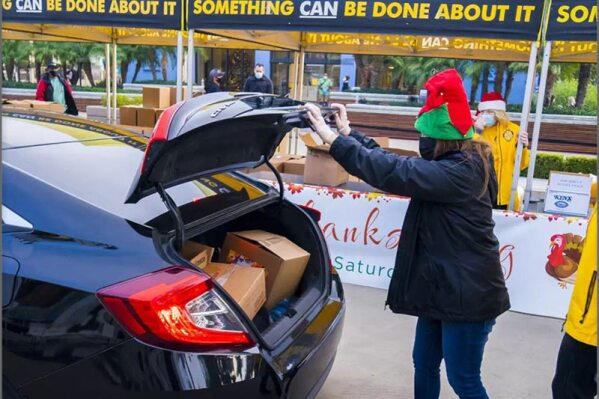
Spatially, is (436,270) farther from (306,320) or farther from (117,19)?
(117,19)

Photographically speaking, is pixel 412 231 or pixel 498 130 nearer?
pixel 412 231

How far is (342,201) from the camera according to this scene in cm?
512

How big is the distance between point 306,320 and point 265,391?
55cm

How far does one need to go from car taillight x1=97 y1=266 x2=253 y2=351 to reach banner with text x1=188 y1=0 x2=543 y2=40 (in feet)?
14.0

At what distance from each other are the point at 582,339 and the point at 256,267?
1.39 m

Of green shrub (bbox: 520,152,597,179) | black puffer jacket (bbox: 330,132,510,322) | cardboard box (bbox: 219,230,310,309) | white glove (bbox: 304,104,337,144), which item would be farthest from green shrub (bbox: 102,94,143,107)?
black puffer jacket (bbox: 330,132,510,322)

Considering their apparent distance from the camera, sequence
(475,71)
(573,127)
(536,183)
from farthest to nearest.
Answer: (475,71) < (573,127) < (536,183)

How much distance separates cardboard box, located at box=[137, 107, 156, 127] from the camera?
8602 millimetres

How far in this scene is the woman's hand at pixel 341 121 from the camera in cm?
247

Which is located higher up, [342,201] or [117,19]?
[117,19]

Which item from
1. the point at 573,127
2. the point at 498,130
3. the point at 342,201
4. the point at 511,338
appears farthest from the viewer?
the point at 573,127

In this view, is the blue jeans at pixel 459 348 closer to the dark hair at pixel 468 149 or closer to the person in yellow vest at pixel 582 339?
the person in yellow vest at pixel 582 339

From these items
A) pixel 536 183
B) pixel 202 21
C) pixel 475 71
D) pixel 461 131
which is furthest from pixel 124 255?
pixel 475 71

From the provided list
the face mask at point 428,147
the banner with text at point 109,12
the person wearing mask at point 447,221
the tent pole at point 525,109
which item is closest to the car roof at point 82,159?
the person wearing mask at point 447,221
